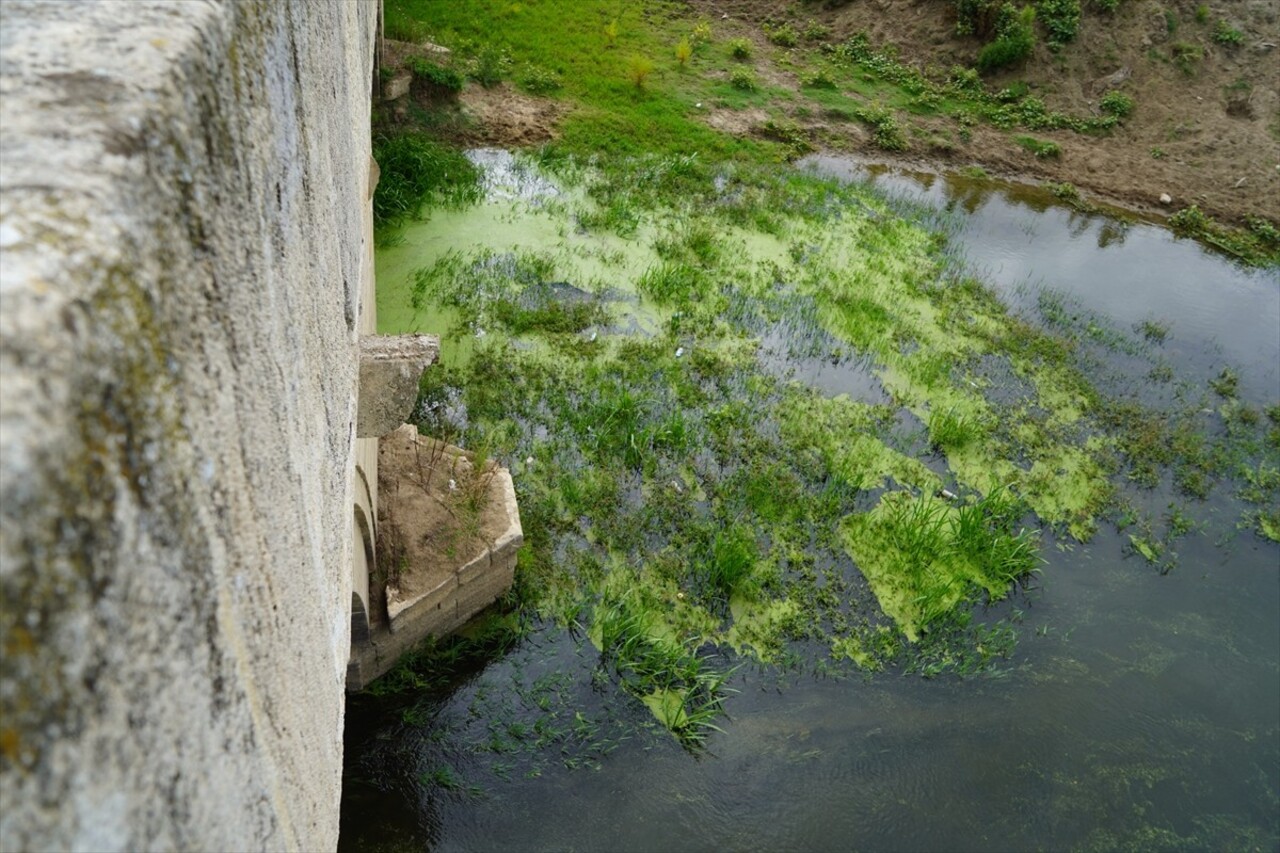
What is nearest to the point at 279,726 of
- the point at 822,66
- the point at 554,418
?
the point at 554,418

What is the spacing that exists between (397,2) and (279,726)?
44.6 ft

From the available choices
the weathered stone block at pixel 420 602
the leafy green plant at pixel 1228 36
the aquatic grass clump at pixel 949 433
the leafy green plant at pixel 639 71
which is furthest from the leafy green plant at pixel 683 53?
the weathered stone block at pixel 420 602

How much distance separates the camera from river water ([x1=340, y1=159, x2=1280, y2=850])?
4184mm

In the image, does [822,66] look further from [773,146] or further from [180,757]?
[180,757]

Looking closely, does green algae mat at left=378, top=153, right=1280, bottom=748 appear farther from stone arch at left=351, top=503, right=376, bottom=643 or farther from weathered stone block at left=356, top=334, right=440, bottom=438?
weathered stone block at left=356, top=334, right=440, bottom=438

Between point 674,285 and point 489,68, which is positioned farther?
point 489,68

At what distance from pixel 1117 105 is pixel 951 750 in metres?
12.5

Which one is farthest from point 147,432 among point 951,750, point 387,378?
point 951,750

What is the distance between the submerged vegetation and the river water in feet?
0.57

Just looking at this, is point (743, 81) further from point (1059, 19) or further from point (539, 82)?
point (1059, 19)

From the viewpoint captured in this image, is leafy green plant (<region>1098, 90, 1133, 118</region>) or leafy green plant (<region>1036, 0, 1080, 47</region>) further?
leafy green plant (<region>1036, 0, 1080, 47</region>)

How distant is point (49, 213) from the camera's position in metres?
0.58

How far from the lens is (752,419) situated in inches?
260

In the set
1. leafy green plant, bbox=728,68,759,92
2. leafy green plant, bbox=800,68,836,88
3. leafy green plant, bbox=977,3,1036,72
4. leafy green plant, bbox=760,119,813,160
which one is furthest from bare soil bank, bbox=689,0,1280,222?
leafy green plant, bbox=728,68,759,92
